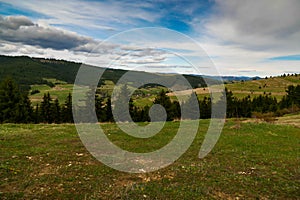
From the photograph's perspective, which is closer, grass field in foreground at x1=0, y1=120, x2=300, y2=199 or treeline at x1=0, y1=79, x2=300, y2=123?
grass field in foreground at x1=0, y1=120, x2=300, y2=199

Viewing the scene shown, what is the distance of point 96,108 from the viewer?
215ft

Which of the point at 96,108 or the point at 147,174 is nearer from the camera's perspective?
the point at 147,174

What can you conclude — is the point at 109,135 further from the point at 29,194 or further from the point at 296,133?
the point at 296,133

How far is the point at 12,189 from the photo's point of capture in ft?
31.5

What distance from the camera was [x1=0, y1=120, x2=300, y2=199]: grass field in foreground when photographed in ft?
32.0

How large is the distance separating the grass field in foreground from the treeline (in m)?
36.1

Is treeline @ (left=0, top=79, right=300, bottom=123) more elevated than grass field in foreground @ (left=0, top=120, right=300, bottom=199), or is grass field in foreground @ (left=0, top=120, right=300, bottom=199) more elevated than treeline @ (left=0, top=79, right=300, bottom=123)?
grass field in foreground @ (left=0, top=120, right=300, bottom=199)

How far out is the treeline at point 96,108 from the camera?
2034 inches

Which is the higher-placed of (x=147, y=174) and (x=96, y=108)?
(x=147, y=174)

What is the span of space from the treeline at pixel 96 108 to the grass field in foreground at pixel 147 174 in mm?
36146

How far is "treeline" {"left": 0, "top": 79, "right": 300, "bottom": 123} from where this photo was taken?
51.7 meters

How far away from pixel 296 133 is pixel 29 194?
85.0ft

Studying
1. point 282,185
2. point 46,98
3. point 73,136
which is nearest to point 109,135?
point 73,136

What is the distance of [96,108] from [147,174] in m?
55.3
